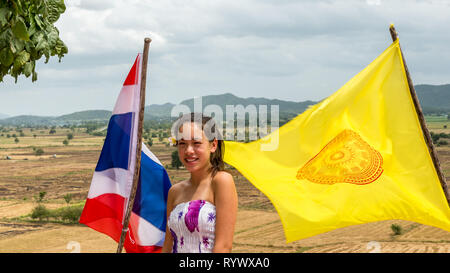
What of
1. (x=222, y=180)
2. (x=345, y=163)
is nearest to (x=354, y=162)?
(x=345, y=163)

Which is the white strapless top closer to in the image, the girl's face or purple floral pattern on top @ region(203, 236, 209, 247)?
purple floral pattern on top @ region(203, 236, 209, 247)

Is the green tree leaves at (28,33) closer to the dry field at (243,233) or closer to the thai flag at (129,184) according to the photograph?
the thai flag at (129,184)

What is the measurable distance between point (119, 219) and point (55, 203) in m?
47.6

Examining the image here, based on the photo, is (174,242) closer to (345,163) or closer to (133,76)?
(345,163)

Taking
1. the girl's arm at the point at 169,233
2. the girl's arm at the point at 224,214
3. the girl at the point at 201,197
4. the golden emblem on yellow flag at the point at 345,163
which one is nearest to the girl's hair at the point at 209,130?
the girl at the point at 201,197

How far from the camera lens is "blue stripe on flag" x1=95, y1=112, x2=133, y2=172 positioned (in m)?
5.63

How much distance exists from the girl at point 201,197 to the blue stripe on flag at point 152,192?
2041mm

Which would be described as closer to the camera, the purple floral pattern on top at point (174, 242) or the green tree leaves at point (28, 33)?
the purple floral pattern on top at point (174, 242)

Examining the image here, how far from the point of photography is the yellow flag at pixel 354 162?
513cm

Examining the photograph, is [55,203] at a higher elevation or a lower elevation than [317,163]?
lower
